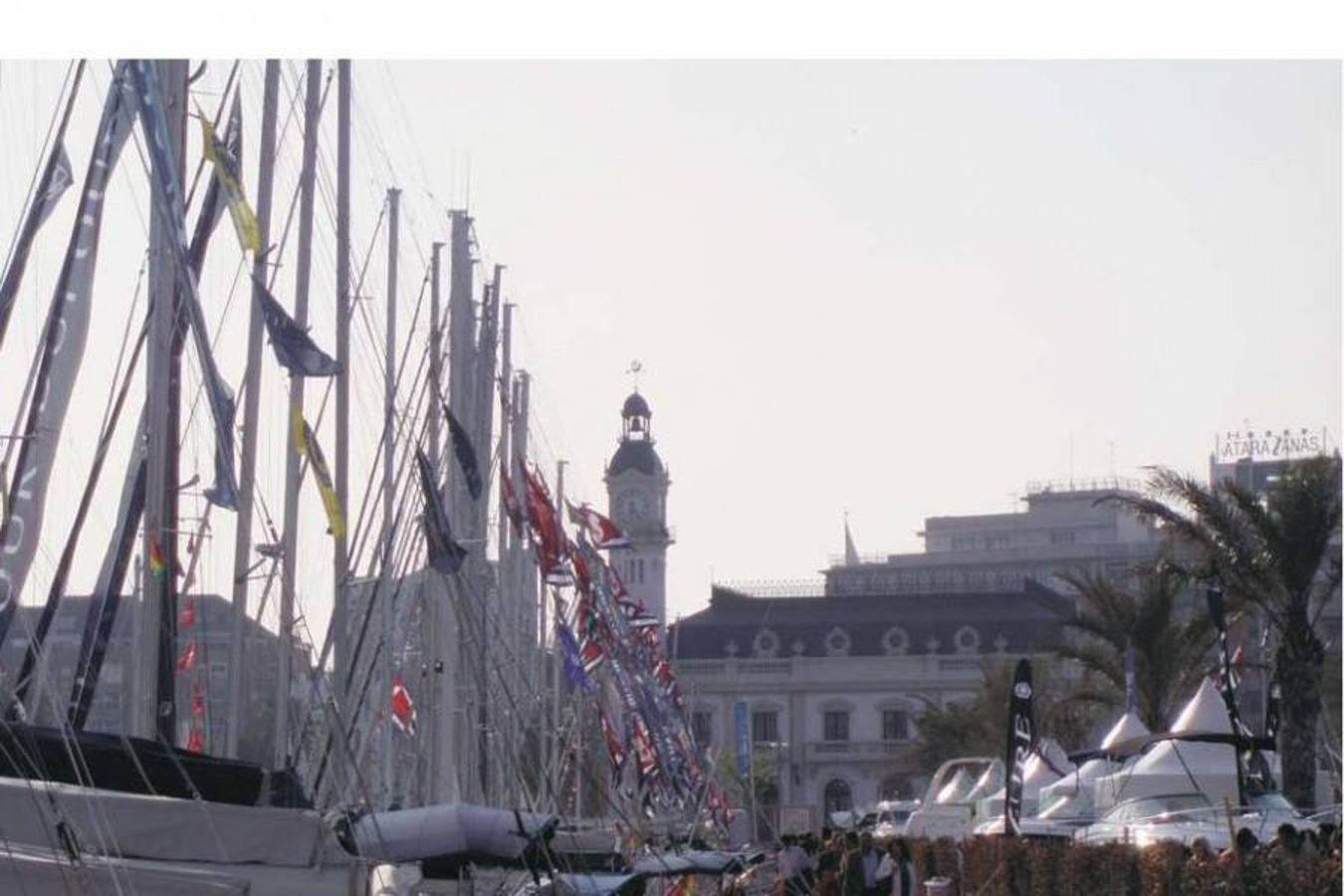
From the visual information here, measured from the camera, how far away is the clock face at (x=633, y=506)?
433ft

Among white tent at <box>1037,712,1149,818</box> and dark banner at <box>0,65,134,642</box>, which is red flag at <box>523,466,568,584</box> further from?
dark banner at <box>0,65,134,642</box>

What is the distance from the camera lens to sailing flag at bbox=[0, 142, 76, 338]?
722 inches

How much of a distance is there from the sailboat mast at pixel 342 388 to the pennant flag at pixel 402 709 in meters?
11.2

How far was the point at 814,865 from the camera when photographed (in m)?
34.9

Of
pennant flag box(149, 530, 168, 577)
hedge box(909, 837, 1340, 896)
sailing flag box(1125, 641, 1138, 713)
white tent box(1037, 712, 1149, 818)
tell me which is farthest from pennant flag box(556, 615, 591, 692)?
pennant flag box(149, 530, 168, 577)

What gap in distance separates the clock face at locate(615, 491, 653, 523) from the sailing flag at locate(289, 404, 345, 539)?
10694 centimetres

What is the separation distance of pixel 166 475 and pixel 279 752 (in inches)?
115

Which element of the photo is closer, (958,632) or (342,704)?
(342,704)

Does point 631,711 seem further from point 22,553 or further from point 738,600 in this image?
point 738,600

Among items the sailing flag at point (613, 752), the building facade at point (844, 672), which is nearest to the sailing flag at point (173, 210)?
the sailing flag at point (613, 752)

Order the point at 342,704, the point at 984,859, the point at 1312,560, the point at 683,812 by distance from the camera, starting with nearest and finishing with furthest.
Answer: the point at 342,704
the point at 984,859
the point at 1312,560
the point at 683,812

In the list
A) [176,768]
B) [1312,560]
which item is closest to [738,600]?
[1312,560]

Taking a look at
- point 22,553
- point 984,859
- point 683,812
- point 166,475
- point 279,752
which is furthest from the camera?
point 683,812

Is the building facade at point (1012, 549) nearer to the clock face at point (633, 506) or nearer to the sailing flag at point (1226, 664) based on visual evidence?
the clock face at point (633, 506)
